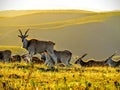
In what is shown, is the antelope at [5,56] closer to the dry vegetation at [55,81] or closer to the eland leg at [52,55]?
the eland leg at [52,55]

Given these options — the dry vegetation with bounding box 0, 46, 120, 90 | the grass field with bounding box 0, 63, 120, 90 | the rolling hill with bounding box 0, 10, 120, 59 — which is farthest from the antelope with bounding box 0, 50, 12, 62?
the rolling hill with bounding box 0, 10, 120, 59

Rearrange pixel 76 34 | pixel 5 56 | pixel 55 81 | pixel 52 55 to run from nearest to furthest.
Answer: pixel 55 81 → pixel 52 55 → pixel 5 56 → pixel 76 34

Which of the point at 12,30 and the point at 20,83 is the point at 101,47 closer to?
the point at 12,30

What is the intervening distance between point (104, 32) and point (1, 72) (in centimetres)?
883

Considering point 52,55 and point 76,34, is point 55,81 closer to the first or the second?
point 52,55

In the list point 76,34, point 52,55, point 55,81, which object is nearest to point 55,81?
point 55,81

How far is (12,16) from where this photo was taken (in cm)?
1557

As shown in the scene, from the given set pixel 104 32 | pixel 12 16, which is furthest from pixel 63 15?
pixel 104 32

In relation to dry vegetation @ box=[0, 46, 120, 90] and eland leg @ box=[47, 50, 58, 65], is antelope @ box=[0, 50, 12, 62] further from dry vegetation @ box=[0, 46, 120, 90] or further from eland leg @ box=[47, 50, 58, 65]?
dry vegetation @ box=[0, 46, 120, 90]

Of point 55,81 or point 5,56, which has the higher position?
point 5,56

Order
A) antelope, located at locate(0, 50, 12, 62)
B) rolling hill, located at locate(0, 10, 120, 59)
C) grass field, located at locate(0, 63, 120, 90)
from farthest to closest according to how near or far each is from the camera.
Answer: rolling hill, located at locate(0, 10, 120, 59) → antelope, located at locate(0, 50, 12, 62) → grass field, located at locate(0, 63, 120, 90)

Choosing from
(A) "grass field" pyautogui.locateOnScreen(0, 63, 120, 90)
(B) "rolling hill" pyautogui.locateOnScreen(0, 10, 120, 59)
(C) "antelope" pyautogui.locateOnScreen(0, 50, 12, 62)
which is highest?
(B) "rolling hill" pyautogui.locateOnScreen(0, 10, 120, 59)

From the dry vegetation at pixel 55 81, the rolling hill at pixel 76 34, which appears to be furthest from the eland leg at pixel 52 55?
the rolling hill at pixel 76 34

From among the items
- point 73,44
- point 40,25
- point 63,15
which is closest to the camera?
point 73,44
